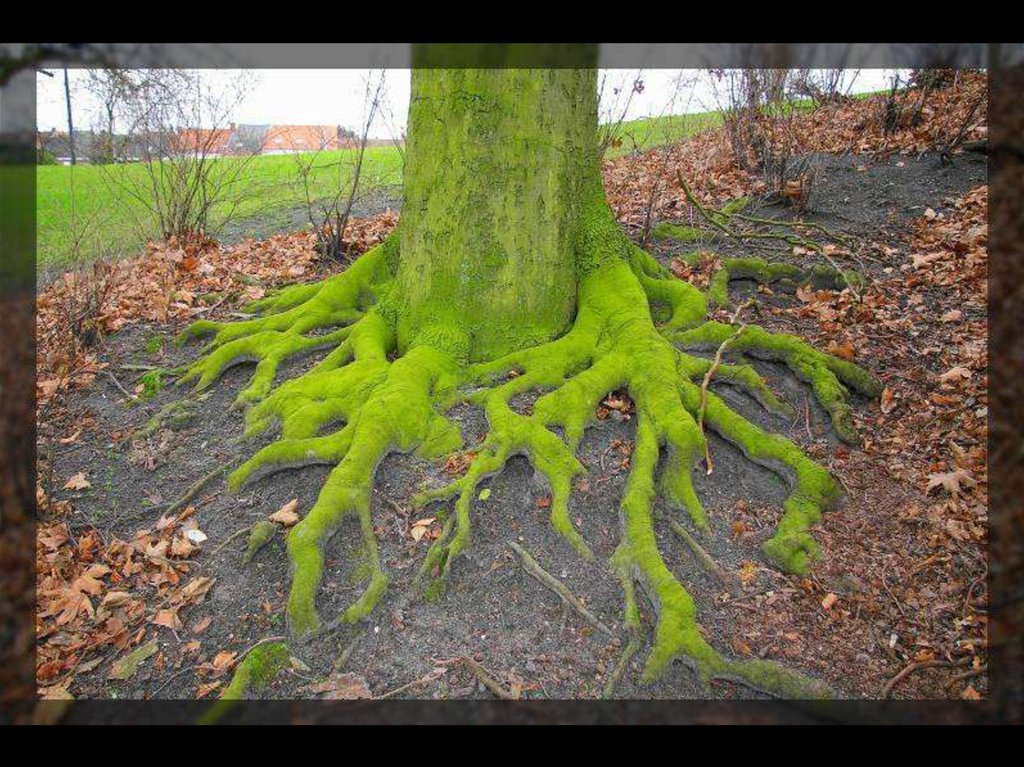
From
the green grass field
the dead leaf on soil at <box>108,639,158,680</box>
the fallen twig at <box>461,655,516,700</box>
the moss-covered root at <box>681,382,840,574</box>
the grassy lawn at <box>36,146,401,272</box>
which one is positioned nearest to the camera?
the fallen twig at <box>461,655,516,700</box>

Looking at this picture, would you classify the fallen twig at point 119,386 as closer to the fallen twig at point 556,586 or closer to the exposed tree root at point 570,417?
the exposed tree root at point 570,417

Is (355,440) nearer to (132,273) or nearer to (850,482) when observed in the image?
(850,482)

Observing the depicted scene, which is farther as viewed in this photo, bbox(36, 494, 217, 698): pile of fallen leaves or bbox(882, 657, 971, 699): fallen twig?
bbox(36, 494, 217, 698): pile of fallen leaves

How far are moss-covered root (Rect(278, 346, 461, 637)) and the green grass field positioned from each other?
176 inches

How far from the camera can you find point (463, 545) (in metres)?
3.63

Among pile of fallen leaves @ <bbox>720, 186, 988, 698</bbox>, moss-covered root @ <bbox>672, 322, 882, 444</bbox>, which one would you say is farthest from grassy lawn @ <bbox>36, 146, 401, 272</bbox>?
pile of fallen leaves @ <bbox>720, 186, 988, 698</bbox>

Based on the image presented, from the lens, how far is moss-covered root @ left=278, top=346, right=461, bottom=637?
3.41 meters

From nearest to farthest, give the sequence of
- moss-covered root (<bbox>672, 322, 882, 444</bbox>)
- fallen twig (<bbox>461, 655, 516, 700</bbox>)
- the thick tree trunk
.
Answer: fallen twig (<bbox>461, 655, 516, 700</bbox>), the thick tree trunk, moss-covered root (<bbox>672, 322, 882, 444</bbox>)

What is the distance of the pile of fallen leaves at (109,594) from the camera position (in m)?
3.37

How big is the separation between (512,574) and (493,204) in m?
2.63

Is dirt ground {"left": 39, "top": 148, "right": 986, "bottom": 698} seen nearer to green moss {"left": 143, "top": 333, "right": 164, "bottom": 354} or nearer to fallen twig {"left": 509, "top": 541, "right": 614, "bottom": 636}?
fallen twig {"left": 509, "top": 541, "right": 614, "bottom": 636}

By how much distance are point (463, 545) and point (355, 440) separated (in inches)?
40.6

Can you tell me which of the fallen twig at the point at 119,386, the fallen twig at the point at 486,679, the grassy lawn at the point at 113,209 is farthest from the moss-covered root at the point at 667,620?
→ the grassy lawn at the point at 113,209
